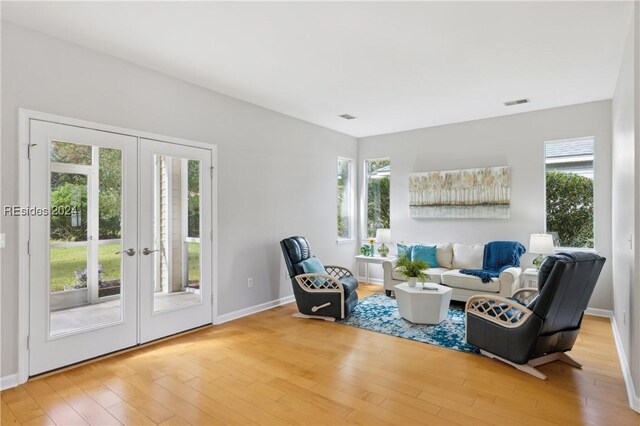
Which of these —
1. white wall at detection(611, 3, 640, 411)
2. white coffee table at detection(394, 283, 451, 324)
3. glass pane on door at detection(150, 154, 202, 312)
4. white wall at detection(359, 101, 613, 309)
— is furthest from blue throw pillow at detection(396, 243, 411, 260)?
glass pane on door at detection(150, 154, 202, 312)

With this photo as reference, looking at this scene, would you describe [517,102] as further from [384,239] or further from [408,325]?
[408,325]

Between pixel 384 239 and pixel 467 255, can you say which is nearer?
pixel 467 255

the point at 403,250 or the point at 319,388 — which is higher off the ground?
the point at 403,250

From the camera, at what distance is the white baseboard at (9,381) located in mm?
2807

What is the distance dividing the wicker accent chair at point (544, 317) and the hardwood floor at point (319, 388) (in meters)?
0.14

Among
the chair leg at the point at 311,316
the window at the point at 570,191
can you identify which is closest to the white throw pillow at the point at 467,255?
the window at the point at 570,191

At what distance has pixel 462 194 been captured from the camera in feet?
19.5

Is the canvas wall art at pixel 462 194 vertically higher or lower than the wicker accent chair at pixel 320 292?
higher

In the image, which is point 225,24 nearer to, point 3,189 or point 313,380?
point 3,189

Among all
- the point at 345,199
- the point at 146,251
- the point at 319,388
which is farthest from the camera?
the point at 345,199

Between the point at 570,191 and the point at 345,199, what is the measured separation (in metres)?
3.67

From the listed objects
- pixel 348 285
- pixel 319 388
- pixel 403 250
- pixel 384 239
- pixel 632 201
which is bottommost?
pixel 319 388

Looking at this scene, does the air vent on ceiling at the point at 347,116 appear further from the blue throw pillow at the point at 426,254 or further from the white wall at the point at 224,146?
the blue throw pillow at the point at 426,254

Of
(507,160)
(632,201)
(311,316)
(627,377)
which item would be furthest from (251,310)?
(507,160)
